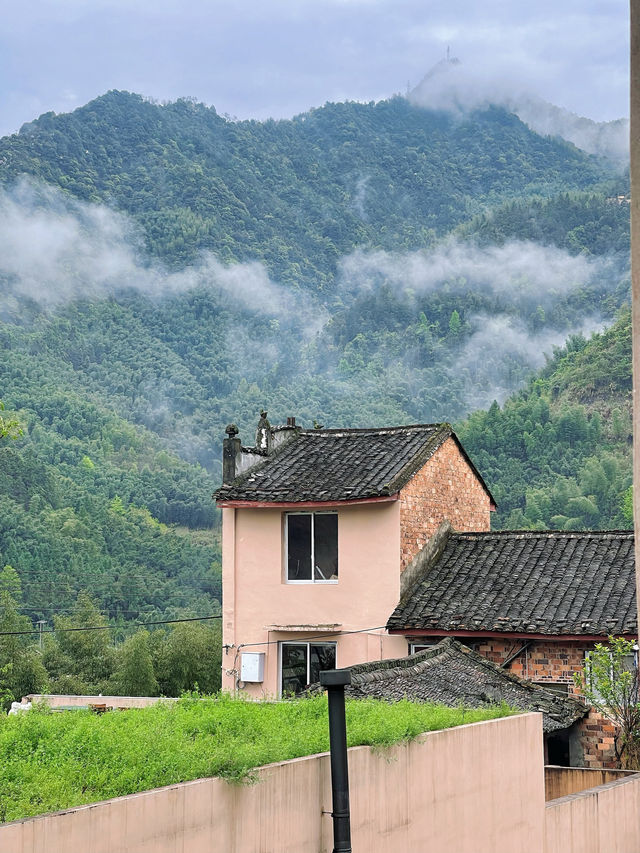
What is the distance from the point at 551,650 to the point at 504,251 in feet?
578

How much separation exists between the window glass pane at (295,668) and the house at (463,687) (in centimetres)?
395

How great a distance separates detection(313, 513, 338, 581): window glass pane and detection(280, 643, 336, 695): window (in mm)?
1129

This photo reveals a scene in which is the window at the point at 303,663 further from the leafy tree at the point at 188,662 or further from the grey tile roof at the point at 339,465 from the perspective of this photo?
the leafy tree at the point at 188,662

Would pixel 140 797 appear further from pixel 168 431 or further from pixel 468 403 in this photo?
pixel 468 403

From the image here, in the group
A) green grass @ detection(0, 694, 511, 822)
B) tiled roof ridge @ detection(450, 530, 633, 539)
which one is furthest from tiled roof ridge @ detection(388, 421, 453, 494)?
green grass @ detection(0, 694, 511, 822)

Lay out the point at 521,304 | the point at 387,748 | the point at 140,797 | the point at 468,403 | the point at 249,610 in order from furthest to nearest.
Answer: the point at 521,304
the point at 468,403
the point at 249,610
the point at 387,748
the point at 140,797

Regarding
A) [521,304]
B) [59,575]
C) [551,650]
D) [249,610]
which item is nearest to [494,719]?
[551,650]

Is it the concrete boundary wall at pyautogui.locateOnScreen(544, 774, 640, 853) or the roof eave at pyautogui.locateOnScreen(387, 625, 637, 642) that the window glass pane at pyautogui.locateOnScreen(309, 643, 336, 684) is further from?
the concrete boundary wall at pyautogui.locateOnScreen(544, 774, 640, 853)

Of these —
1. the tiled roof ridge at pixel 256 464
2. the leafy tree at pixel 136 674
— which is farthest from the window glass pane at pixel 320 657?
the leafy tree at pixel 136 674

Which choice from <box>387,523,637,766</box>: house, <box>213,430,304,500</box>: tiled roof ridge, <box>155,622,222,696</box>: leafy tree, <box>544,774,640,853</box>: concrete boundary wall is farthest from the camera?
<box>155,622,222,696</box>: leafy tree

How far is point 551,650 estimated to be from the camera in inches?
701

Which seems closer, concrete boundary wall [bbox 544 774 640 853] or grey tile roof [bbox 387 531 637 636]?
concrete boundary wall [bbox 544 774 640 853]

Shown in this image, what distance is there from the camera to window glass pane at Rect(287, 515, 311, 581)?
65.0 feet

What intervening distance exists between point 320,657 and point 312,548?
177 centimetres
